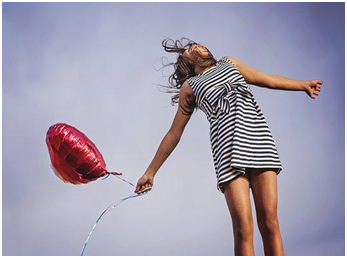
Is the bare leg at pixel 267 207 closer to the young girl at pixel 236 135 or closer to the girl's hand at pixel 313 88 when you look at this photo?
the young girl at pixel 236 135

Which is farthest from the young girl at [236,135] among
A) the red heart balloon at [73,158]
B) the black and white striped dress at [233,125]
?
the red heart balloon at [73,158]

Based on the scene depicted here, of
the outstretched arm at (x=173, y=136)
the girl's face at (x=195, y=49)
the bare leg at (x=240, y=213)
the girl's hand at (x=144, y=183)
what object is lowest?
the bare leg at (x=240, y=213)

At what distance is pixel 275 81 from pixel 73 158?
0.88 metres

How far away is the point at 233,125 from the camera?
155 cm

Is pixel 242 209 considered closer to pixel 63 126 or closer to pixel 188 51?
pixel 188 51

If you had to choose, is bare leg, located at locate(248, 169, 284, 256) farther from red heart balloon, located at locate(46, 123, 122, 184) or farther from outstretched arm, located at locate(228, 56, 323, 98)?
red heart balloon, located at locate(46, 123, 122, 184)

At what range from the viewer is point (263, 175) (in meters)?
1.49

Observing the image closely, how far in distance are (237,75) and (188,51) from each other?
26 centimetres

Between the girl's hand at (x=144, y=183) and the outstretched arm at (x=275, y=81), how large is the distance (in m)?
0.52

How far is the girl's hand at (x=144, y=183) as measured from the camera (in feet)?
5.77

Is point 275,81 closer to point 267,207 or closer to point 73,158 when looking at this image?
point 267,207

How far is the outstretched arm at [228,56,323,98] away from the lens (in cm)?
177

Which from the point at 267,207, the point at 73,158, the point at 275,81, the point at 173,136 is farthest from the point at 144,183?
the point at 275,81

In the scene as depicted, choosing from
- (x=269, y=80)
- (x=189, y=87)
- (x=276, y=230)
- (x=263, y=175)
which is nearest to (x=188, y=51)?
(x=189, y=87)
